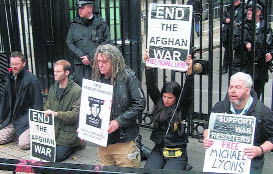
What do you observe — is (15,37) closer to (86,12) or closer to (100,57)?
(86,12)

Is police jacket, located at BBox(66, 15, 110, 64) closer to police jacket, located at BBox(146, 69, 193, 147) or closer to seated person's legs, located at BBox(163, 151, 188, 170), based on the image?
police jacket, located at BBox(146, 69, 193, 147)

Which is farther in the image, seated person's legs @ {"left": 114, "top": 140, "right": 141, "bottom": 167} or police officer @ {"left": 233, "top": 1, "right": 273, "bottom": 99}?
police officer @ {"left": 233, "top": 1, "right": 273, "bottom": 99}

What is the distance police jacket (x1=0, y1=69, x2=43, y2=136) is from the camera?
530 centimetres

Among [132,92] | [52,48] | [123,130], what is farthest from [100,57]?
[52,48]

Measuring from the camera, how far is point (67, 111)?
4703 mm

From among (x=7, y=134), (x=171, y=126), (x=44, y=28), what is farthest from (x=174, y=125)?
(x=44, y=28)

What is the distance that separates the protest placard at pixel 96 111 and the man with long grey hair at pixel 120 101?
0.10 meters

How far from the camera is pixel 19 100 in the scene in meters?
5.34

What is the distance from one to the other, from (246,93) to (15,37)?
5119 millimetres

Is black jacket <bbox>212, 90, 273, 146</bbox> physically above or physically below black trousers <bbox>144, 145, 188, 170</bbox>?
above

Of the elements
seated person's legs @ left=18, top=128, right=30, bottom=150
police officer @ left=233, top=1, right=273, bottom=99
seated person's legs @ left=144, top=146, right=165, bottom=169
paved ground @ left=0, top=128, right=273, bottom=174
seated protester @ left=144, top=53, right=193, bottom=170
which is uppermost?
police officer @ left=233, top=1, right=273, bottom=99

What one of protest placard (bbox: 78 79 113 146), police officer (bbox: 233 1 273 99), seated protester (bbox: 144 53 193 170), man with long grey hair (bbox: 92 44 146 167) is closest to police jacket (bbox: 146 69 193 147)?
seated protester (bbox: 144 53 193 170)

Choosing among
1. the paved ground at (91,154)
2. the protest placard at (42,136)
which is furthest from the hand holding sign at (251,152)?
the protest placard at (42,136)

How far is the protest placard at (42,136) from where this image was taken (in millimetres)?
4324
